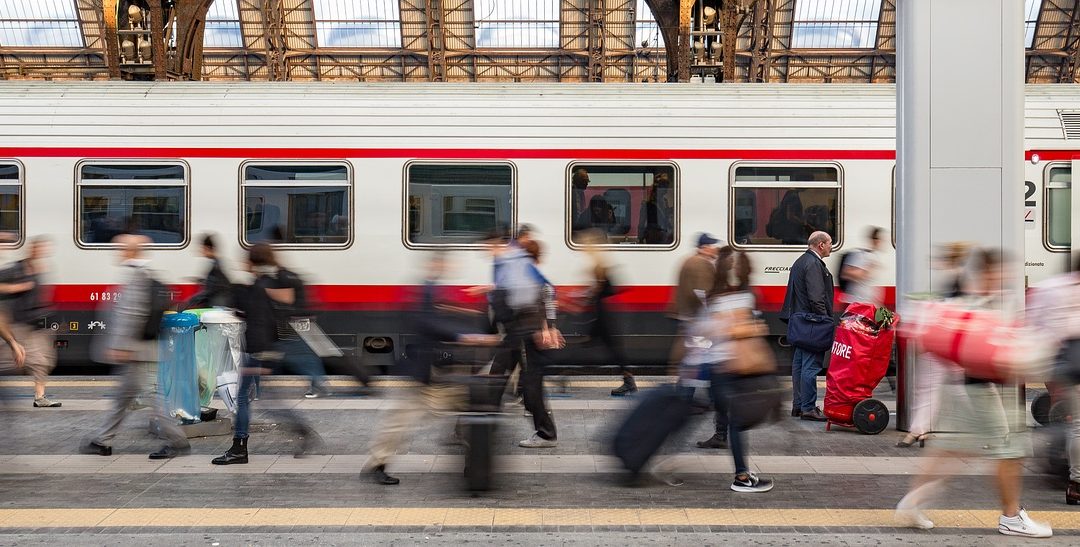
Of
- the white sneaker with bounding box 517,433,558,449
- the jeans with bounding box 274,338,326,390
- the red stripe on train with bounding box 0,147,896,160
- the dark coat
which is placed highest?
the red stripe on train with bounding box 0,147,896,160

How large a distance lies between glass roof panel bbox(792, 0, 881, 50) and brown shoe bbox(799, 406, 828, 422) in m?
26.1

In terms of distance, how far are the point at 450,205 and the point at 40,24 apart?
27107 millimetres

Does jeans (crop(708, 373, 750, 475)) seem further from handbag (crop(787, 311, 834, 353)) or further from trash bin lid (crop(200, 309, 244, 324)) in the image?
trash bin lid (crop(200, 309, 244, 324))

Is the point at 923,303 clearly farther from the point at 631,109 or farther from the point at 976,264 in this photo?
the point at 631,109

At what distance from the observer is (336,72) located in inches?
1304

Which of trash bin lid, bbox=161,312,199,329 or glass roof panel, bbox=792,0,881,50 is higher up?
glass roof panel, bbox=792,0,881,50

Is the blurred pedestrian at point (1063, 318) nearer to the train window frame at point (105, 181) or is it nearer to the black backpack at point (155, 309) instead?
the black backpack at point (155, 309)

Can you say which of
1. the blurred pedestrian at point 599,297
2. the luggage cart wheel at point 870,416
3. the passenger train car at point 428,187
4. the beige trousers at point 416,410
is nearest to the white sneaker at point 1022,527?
the luggage cart wheel at point 870,416

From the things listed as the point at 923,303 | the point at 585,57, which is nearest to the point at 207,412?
the point at 923,303

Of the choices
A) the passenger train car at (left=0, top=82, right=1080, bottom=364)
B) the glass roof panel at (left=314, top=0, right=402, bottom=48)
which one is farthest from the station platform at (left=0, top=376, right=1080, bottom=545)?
the glass roof panel at (left=314, top=0, right=402, bottom=48)

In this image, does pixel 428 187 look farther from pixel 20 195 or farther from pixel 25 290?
pixel 20 195

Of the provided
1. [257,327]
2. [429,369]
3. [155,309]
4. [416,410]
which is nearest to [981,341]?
[429,369]

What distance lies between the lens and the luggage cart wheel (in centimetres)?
798

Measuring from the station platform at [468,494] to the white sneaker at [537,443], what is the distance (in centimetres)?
8
